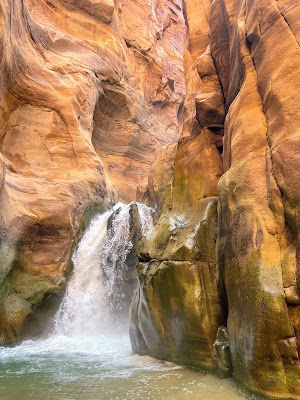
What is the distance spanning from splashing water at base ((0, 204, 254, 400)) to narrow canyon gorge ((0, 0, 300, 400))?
0.38m

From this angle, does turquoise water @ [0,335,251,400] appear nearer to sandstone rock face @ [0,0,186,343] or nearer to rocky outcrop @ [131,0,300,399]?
rocky outcrop @ [131,0,300,399]

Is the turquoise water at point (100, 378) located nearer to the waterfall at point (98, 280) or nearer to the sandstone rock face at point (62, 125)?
the waterfall at point (98, 280)

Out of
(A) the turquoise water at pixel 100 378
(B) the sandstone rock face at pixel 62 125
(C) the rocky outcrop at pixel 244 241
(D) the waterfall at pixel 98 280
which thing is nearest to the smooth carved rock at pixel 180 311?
(C) the rocky outcrop at pixel 244 241

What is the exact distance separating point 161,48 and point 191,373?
105 feet

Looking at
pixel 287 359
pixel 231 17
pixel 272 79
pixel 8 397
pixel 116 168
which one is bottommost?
pixel 8 397

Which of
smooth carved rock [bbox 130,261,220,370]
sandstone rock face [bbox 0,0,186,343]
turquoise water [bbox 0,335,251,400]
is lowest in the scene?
turquoise water [bbox 0,335,251,400]

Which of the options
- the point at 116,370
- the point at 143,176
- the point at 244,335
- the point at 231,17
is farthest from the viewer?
the point at 143,176

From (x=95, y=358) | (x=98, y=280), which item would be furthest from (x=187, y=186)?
(x=98, y=280)

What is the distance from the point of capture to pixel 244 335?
5.77 m

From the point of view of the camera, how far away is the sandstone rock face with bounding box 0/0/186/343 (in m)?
12.9

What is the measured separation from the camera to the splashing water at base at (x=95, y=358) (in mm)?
6082

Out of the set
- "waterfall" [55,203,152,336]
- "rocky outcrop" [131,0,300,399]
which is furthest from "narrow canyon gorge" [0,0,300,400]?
"waterfall" [55,203,152,336]

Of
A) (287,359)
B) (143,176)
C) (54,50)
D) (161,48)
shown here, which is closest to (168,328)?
(287,359)

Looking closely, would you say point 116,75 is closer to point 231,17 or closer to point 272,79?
point 231,17
